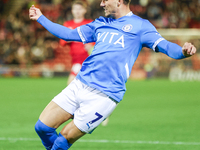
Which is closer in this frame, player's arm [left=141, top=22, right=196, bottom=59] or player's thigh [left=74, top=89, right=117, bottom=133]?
player's arm [left=141, top=22, right=196, bottom=59]

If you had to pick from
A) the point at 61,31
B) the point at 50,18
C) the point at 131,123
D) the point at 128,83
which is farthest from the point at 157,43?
the point at 50,18

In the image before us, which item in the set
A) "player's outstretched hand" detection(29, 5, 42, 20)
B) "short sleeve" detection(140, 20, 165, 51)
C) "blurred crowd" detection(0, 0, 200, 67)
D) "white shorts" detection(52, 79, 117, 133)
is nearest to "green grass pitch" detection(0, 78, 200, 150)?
"white shorts" detection(52, 79, 117, 133)

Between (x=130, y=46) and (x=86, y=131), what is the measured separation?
3.29ft

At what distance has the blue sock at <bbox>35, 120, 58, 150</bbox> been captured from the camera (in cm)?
403

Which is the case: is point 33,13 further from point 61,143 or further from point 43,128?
point 61,143

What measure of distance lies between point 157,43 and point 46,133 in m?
1.55

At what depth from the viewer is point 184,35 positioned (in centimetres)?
2197

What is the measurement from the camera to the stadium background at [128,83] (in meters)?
6.59

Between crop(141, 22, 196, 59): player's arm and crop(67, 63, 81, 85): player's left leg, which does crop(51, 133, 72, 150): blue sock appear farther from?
crop(67, 63, 81, 85): player's left leg

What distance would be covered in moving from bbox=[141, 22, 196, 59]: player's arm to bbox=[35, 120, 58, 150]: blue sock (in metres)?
1.38

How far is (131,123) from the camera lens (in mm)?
8180

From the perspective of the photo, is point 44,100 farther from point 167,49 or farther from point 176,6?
point 176,6

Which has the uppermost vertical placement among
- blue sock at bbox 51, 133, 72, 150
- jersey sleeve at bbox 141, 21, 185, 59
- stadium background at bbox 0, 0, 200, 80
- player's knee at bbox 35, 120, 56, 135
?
jersey sleeve at bbox 141, 21, 185, 59

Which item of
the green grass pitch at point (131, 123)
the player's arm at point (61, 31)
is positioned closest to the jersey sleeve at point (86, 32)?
the player's arm at point (61, 31)
